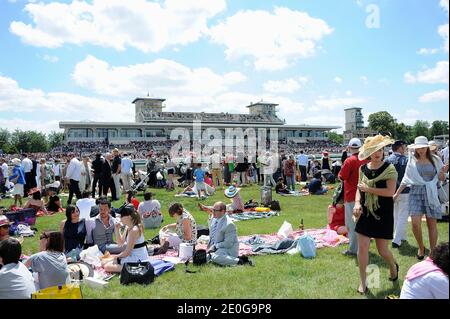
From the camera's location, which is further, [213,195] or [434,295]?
[213,195]

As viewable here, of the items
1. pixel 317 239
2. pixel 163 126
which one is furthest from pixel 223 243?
pixel 163 126

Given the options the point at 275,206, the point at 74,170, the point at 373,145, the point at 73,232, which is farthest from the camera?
the point at 74,170

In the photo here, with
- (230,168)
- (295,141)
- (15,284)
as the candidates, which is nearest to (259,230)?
(15,284)

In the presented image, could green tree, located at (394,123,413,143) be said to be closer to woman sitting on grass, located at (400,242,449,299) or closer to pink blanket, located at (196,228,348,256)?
pink blanket, located at (196,228,348,256)

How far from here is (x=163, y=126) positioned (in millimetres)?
66438

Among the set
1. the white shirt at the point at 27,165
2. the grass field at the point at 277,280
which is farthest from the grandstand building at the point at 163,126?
the grass field at the point at 277,280

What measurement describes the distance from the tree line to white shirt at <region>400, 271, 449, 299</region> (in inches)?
3394

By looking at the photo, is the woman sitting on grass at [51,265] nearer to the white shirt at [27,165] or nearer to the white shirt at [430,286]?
the white shirt at [430,286]

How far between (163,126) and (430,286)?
65095mm

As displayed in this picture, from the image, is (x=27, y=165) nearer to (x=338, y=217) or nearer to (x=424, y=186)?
(x=338, y=217)

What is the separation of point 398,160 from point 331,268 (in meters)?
2.32

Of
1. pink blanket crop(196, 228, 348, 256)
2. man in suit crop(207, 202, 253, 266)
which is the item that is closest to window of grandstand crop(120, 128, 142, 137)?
pink blanket crop(196, 228, 348, 256)

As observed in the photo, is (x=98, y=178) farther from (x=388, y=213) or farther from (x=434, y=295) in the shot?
(x=434, y=295)
